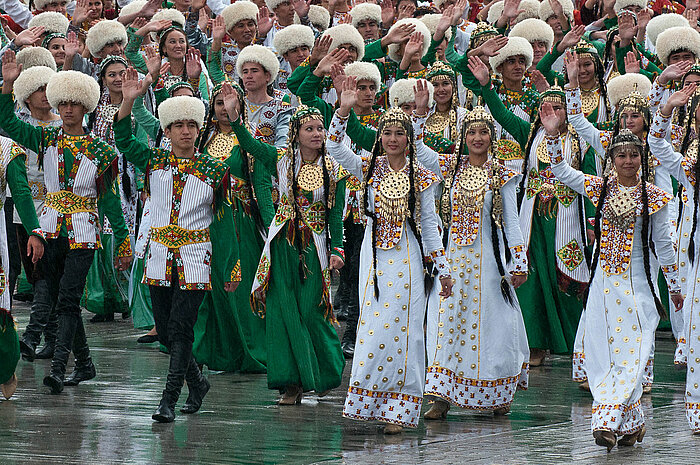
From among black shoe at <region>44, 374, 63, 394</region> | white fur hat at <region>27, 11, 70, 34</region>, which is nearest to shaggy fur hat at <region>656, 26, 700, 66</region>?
black shoe at <region>44, 374, 63, 394</region>

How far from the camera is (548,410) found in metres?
10.2

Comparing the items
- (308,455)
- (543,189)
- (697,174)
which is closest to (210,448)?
(308,455)

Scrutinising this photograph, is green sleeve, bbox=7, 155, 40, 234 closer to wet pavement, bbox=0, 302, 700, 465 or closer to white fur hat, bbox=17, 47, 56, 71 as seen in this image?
wet pavement, bbox=0, 302, 700, 465

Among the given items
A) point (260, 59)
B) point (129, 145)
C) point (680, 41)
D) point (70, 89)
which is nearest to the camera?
point (129, 145)

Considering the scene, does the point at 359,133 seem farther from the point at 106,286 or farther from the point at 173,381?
the point at 106,286

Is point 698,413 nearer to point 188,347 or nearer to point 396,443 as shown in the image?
point 396,443

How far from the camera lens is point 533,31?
13.8 m

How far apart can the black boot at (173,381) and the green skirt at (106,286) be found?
4556 millimetres

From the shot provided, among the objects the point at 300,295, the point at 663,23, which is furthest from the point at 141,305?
the point at 663,23

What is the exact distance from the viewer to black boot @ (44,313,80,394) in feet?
34.2

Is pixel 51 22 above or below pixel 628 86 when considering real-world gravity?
above

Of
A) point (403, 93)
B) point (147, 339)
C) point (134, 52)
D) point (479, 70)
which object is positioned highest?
point (134, 52)

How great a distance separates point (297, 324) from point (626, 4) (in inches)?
259

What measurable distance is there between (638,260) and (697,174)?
987 millimetres
